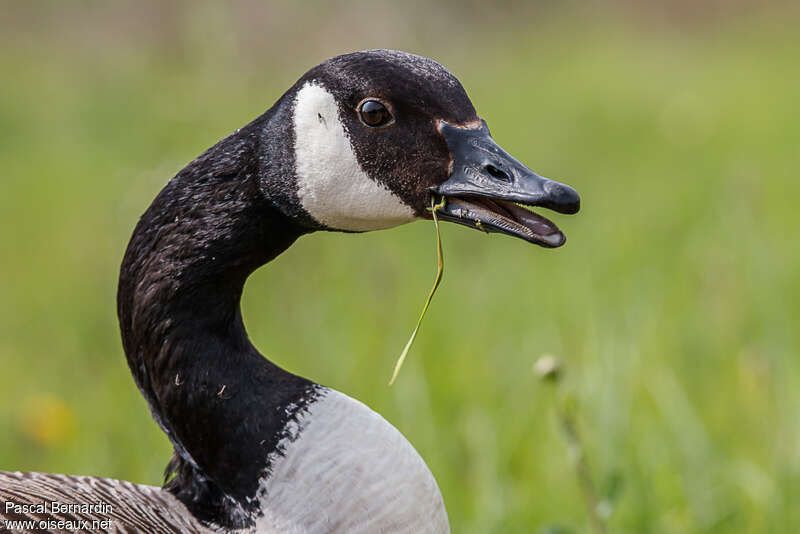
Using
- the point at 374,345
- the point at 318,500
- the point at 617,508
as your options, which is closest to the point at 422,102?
the point at 318,500

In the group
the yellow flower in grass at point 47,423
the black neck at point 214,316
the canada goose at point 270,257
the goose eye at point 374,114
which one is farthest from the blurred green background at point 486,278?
the goose eye at point 374,114

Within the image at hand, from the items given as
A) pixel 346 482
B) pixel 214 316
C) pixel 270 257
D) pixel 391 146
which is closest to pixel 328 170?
pixel 391 146

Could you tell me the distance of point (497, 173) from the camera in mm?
1691

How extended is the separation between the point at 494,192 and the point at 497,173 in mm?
42

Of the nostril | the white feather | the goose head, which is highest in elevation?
the goose head

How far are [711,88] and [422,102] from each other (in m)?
7.92

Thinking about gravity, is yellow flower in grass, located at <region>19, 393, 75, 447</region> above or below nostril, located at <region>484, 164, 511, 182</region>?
above

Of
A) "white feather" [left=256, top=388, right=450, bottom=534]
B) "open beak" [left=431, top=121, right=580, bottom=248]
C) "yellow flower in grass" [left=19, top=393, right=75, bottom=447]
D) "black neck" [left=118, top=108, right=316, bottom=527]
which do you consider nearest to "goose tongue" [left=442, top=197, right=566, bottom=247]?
"open beak" [left=431, top=121, right=580, bottom=248]

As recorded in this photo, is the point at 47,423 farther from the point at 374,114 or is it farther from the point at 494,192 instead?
the point at 494,192

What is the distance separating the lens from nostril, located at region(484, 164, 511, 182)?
1681 mm

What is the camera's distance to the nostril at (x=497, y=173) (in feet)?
5.51

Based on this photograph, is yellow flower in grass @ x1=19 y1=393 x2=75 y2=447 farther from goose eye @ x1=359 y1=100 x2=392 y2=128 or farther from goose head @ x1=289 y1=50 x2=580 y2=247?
goose eye @ x1=359 y1=100 x2=392 y2=128

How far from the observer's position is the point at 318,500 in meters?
1.77

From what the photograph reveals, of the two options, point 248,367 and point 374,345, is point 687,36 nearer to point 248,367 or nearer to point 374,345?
point 374,345
